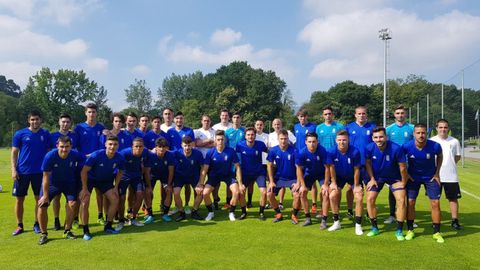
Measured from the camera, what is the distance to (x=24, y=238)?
6.77 m

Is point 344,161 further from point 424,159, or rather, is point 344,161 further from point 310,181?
point 424,159

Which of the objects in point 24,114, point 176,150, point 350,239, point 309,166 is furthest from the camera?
point 24,114

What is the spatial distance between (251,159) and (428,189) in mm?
3617

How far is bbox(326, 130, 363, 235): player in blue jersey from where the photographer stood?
7.04m

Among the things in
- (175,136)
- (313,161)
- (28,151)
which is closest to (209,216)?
(175,136)

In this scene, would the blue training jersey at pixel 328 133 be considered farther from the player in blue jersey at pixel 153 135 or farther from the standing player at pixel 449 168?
the player in blue jersey at pixel 153 135

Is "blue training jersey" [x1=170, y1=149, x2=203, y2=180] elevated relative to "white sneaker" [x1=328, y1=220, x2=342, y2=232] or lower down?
elevated

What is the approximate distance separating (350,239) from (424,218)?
2.57 m

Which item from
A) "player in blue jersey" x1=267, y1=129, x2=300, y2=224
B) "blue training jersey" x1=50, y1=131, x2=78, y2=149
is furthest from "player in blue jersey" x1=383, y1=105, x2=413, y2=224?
"blue training jersey" x1=50, y1=131, x2=78, y2=149

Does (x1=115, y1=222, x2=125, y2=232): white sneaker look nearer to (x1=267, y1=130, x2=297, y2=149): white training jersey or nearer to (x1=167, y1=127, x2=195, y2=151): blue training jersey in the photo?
(x1=167, y1=127, x2=195, y2=151): blue training jersey

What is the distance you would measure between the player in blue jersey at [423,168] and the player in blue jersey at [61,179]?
6.11 metres

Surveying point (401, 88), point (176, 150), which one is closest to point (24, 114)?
point (401, 88)

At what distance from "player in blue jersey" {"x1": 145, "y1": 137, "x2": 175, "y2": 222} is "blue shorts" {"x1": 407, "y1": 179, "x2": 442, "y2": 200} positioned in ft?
15.8

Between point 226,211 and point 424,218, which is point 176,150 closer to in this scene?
point 226,211
